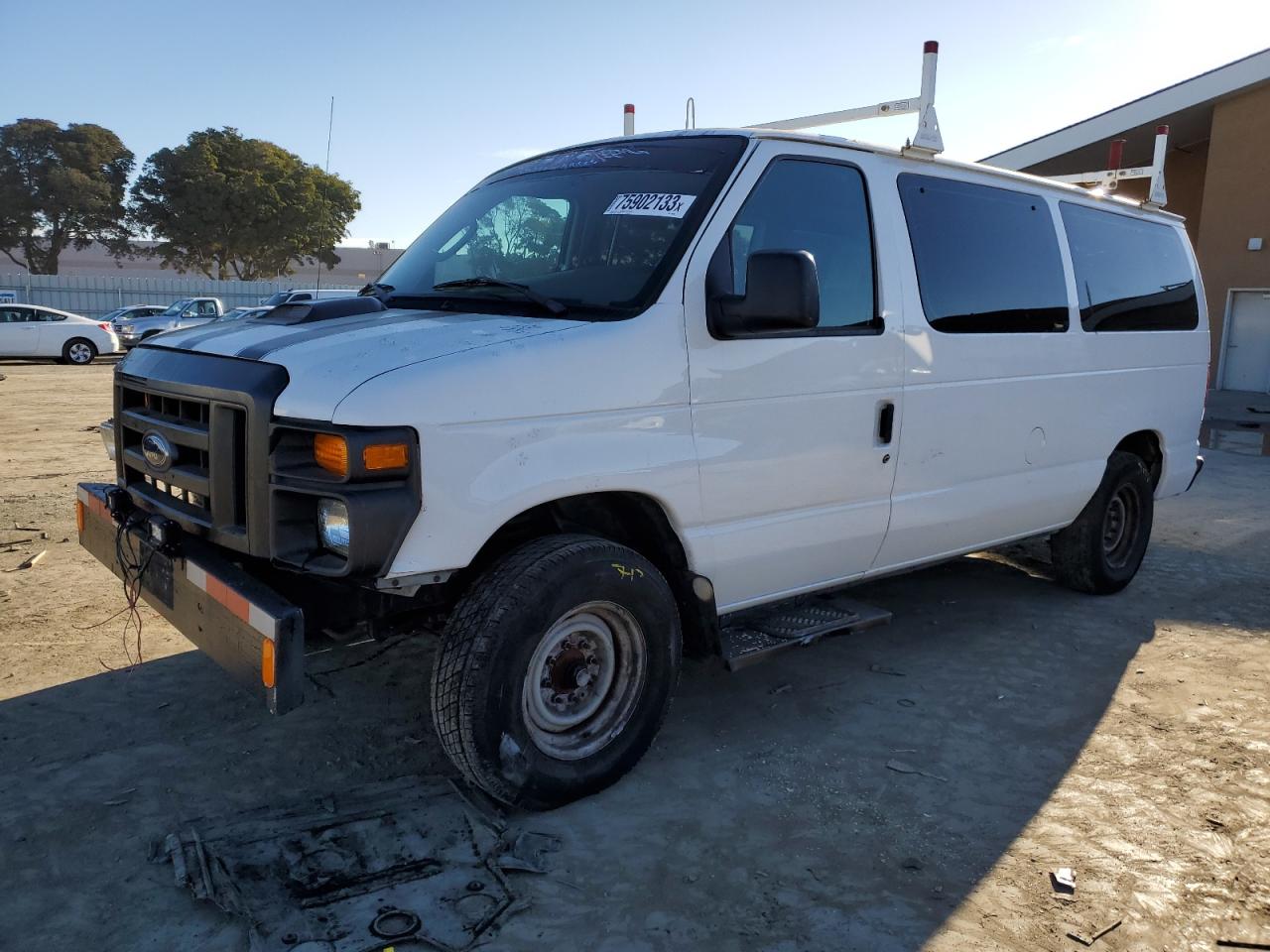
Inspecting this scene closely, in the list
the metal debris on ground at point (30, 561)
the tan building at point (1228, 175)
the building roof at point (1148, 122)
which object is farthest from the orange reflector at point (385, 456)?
the building roof at point (1148, 122)

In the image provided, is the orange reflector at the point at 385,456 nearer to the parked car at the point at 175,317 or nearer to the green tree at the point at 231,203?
the parked car at the point at 175,317

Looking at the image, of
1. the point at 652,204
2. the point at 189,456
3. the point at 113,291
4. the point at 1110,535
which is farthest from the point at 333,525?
the point at 113,291

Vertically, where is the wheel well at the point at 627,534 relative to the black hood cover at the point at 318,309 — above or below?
below

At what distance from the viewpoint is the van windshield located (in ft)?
11.4

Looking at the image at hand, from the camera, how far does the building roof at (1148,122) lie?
18.3 meters

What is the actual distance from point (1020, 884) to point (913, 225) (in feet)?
8.65

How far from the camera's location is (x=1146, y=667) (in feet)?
16.0

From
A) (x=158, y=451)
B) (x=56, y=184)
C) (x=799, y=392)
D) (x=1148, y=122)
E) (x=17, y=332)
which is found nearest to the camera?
(x=158, y=451)

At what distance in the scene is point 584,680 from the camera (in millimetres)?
3391

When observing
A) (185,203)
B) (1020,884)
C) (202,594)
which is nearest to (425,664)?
(202,594)

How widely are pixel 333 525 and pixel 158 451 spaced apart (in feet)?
3.09

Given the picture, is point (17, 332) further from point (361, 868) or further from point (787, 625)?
point (361, 868)

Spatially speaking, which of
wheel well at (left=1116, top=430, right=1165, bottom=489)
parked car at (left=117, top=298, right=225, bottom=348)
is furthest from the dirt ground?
parked car at (left=117, top=298, right=225, bottom=348)

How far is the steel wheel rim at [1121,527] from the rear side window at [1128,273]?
3.43ft
